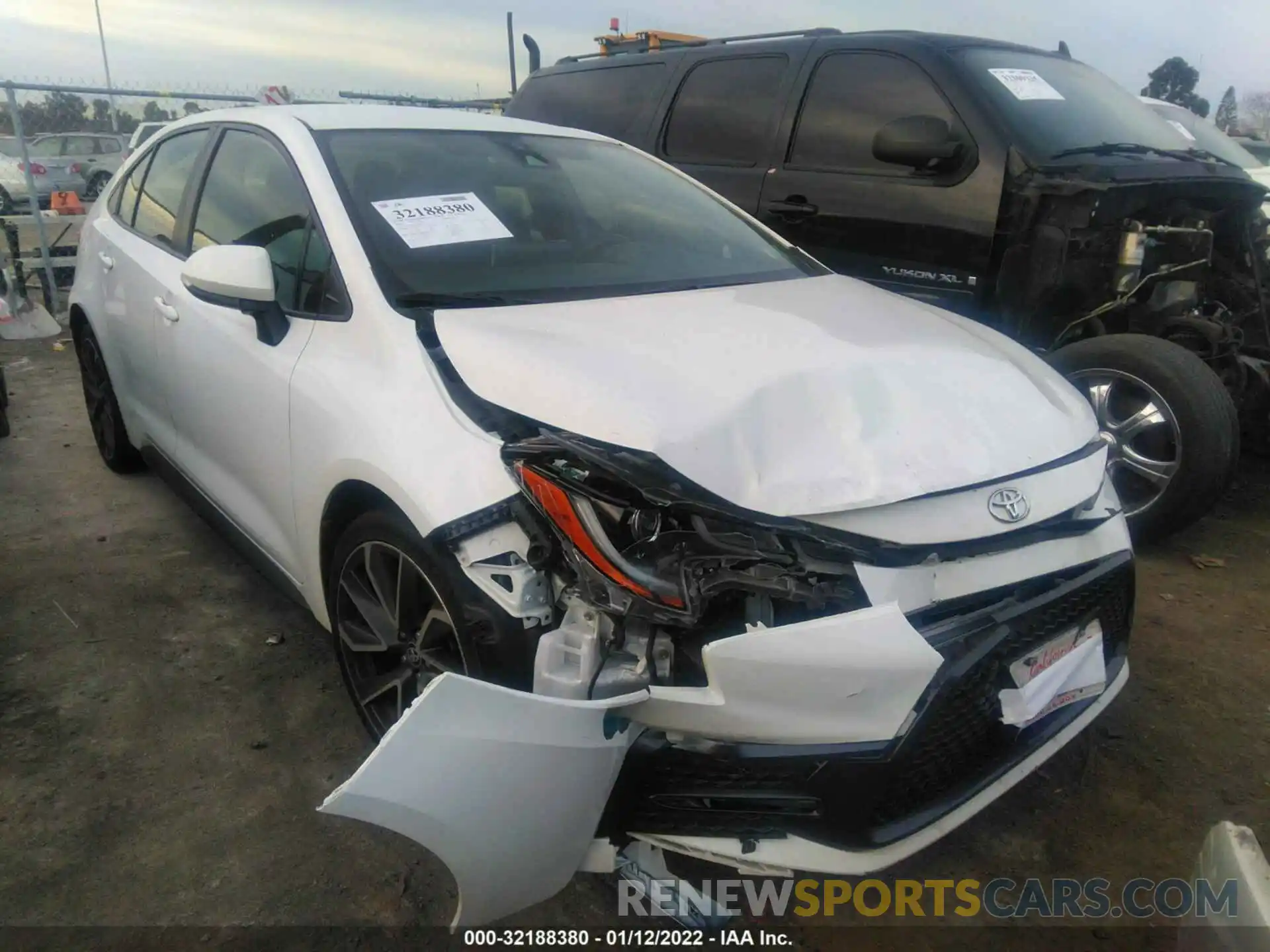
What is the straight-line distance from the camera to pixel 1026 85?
13.6 feet

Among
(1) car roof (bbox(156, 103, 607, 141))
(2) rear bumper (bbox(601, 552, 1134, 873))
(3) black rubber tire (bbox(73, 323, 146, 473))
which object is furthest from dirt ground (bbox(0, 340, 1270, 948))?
(1) car roof (bbox(156, 103, 607, 141))

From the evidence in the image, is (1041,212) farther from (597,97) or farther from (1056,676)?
(597,97)

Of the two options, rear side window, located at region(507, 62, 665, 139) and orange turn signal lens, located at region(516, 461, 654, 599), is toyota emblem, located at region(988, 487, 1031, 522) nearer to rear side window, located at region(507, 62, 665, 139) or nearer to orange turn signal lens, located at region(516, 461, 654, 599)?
orange turn signal lens, located at region(516, 461, 654, 599)

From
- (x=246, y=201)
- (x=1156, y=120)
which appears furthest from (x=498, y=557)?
(x=1156, y=120)

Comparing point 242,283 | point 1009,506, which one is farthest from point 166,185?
point 1009,506

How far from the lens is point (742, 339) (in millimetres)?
2227

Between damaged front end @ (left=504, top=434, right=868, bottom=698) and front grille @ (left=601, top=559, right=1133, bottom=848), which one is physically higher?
damaged front end @ (left=504, top=434, right=868, bottom=698)

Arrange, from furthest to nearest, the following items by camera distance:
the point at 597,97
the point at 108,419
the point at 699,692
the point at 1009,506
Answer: the point at 597,97
the point at 108,419
the point at 1009,506
the point at 699,692

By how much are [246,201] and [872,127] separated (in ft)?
8.99

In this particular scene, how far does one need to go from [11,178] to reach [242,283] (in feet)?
55.4

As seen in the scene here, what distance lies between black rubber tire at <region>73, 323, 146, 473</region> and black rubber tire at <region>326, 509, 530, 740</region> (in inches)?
104

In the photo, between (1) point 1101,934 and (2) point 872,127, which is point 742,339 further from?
(2) point 872,127

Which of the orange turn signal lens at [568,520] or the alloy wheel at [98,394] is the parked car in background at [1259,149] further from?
the alloy wheel at [98,394]

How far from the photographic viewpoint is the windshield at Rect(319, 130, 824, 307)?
2.46 meters
